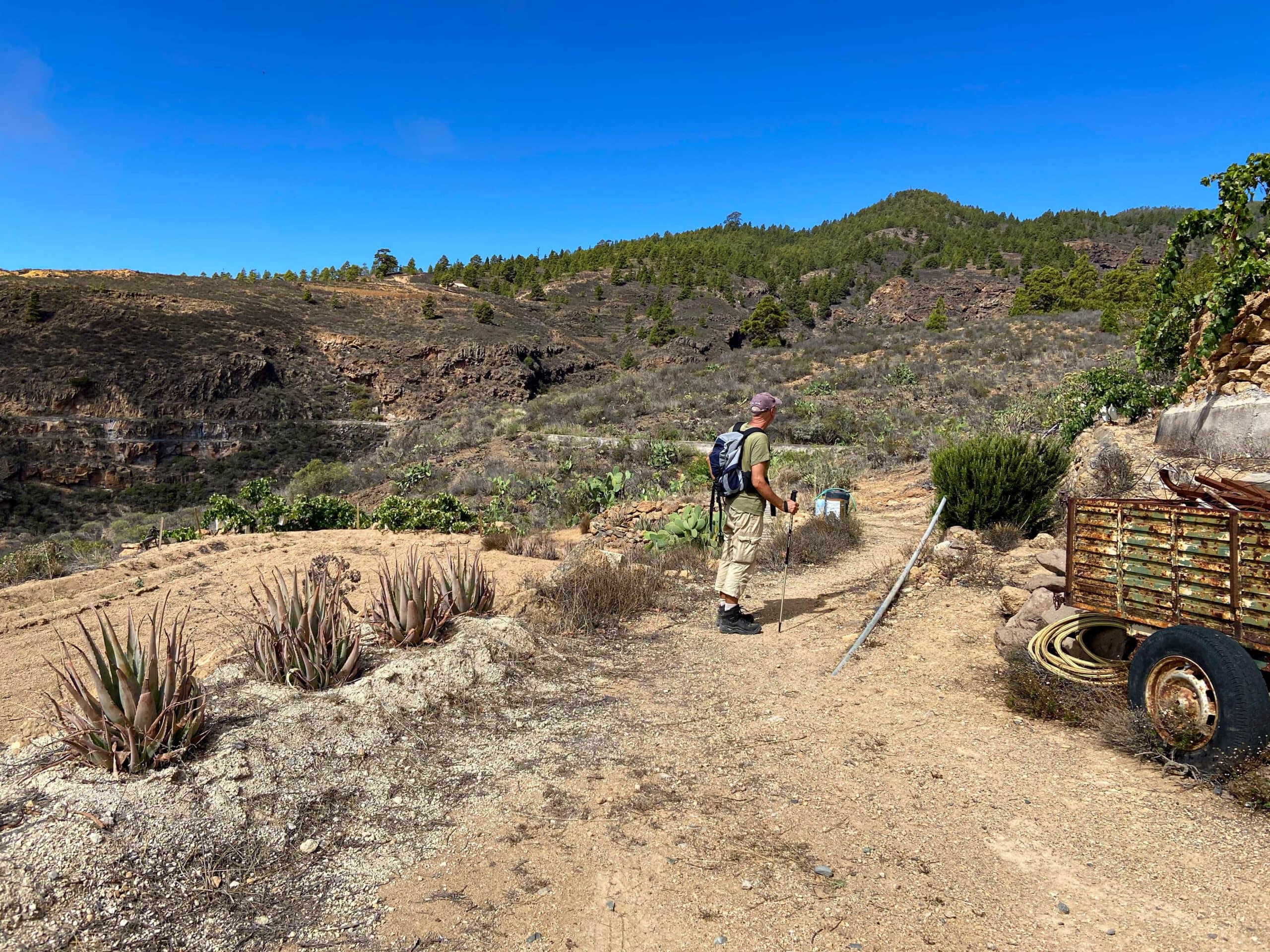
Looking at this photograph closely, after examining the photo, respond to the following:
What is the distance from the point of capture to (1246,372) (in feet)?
22.3

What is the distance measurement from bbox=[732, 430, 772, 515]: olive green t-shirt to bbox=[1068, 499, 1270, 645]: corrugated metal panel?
7.09ft

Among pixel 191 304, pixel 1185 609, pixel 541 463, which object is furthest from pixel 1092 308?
pixel 191 304

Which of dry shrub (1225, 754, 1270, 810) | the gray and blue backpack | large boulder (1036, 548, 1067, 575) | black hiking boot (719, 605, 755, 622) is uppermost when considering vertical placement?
the gray and blue backpack

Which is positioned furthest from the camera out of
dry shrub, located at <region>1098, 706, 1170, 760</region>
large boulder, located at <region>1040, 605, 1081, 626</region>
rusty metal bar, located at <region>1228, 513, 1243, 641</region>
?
large boulder, located at <region>1040, 605, 1081, 626</region>

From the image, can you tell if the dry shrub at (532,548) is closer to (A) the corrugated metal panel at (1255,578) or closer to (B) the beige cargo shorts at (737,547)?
(B) the beige cargo shorts at (737,547)

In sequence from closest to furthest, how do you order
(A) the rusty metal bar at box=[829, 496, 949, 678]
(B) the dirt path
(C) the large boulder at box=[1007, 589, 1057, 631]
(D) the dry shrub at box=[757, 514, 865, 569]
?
(B) the dirt path → (C) the large boulder at box=[1007, 589, 1057, 631] → (A) the rusty metal bar at box=[829, 496, 949, 678] → (D) the dry shrub at box=[757, 514, 865, 569]

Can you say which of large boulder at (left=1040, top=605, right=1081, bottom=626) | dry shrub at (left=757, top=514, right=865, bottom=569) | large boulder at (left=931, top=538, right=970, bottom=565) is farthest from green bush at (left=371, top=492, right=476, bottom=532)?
large boulder at (left=1040, top=605, right=1081, bottom=626)

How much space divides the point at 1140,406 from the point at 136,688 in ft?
38.1

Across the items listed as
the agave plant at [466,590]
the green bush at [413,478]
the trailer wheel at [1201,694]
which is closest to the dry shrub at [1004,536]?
the trailer wheel at [1201,694]

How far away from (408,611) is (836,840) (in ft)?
9.40

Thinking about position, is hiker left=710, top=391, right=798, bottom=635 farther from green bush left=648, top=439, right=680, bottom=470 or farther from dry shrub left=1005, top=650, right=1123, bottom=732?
green bush left=648, top=439, right=680, bottom=470

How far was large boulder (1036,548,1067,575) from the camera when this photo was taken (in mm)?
4961

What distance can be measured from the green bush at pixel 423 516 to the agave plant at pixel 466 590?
262 inches

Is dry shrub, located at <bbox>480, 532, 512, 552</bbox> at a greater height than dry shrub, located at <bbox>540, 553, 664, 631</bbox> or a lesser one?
lesser
